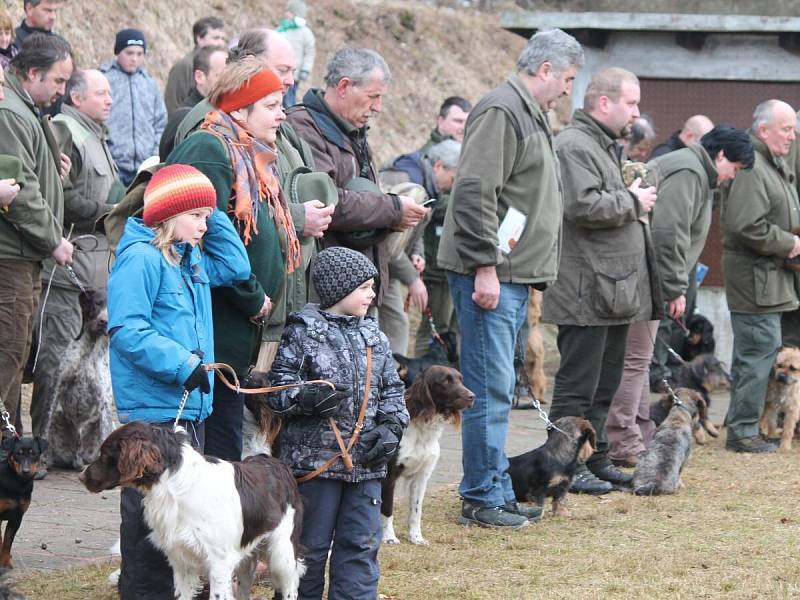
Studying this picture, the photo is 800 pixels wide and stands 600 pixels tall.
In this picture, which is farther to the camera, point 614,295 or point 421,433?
point 614,295

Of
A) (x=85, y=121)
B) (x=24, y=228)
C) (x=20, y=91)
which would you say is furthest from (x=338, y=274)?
(x=85, y=121)

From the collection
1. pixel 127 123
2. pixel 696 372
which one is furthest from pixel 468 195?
pixel 696 372

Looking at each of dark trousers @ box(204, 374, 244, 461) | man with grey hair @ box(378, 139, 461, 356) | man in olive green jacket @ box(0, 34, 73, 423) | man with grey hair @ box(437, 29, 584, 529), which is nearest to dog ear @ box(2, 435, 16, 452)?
man in olive green jacket @ box(0, 34, 73, 423)

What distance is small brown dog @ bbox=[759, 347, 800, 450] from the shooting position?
10.5 m

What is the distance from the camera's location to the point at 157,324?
490cm

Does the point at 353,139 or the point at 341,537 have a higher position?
the point at 353,139

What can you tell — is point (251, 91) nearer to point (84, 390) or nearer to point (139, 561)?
point (139, 561)

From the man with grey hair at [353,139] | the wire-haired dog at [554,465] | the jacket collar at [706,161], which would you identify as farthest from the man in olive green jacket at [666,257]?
the man with grey hair at [353,139]

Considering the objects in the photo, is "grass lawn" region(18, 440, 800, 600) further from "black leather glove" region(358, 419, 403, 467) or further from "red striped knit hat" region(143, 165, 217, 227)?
"red striped knit hat" region(143, 165, 217, 227)

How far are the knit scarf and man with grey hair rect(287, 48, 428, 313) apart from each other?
0.87 metres

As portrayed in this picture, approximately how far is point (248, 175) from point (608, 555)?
2778 mm

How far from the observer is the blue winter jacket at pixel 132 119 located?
412 inches

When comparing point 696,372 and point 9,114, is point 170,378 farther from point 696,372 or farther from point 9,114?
point 696,372

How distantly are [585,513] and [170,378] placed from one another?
372 centimetres
